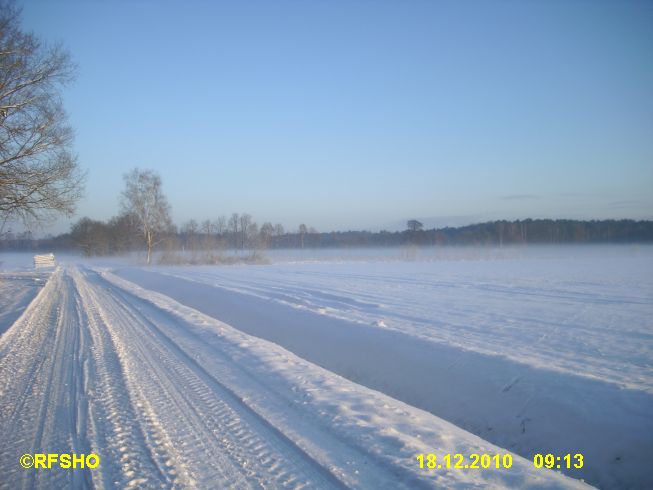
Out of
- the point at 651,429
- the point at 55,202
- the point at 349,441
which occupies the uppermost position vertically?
the point at 55,202

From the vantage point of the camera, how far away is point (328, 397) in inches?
210

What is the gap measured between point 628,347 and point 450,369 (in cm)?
401

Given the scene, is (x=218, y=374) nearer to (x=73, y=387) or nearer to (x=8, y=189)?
(x=73, y=387)

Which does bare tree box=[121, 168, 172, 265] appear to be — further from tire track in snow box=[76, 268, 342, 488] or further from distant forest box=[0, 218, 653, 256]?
tire track in snow box=[76, 268, 342, 488]

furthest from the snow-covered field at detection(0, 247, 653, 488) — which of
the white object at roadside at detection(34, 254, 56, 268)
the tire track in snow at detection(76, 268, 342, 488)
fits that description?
the white object at roadside at detection(34, 254, 56, 268)

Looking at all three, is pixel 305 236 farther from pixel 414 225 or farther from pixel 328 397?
pixel 328 397

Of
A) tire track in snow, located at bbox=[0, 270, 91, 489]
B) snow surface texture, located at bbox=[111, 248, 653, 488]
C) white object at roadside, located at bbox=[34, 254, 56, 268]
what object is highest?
white object at roadside, located at bbox=[34, 254, 56, 268]

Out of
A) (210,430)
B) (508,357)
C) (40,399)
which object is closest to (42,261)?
(40,399)

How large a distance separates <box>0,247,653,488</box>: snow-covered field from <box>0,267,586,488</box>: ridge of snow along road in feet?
0.08

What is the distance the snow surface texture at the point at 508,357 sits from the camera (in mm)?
5062

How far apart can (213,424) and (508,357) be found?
211 inches

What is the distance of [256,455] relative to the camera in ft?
12.5

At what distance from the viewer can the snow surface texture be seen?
506 cm

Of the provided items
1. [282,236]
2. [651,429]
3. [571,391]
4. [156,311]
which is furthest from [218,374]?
[282,236]
